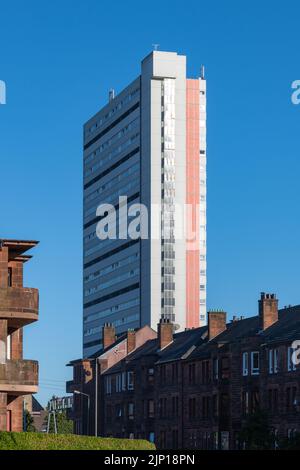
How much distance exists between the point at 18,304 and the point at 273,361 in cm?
4418

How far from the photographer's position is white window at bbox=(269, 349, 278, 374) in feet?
364

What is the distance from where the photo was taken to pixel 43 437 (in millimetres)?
59125

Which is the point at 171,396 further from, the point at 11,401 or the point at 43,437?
the point at 43,437

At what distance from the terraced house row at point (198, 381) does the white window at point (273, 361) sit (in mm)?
86

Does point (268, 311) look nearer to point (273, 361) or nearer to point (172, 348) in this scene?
point (273, 361)

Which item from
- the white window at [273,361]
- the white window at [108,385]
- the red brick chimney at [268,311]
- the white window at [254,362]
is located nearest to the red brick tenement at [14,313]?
the white window at [273,361]

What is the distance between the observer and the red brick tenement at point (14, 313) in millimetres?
70625

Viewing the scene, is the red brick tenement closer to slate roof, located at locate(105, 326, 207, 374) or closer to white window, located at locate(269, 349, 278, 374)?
white window, located at locate(269, 349, 278, 374)

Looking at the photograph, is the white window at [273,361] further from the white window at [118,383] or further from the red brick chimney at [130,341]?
the red brick chimney at [130,341]

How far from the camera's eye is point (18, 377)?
70812mm

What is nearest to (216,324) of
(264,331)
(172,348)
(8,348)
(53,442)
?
(172,348)

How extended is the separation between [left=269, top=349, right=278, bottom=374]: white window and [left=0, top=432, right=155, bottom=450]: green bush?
49105 millimetres

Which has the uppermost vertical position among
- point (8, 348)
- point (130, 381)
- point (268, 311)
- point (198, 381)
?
point (268, 311)

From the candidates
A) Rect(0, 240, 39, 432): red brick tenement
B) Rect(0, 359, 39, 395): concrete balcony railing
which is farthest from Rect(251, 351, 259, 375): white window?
Rect(0, 359, 39, 395): concrete balcony railing
